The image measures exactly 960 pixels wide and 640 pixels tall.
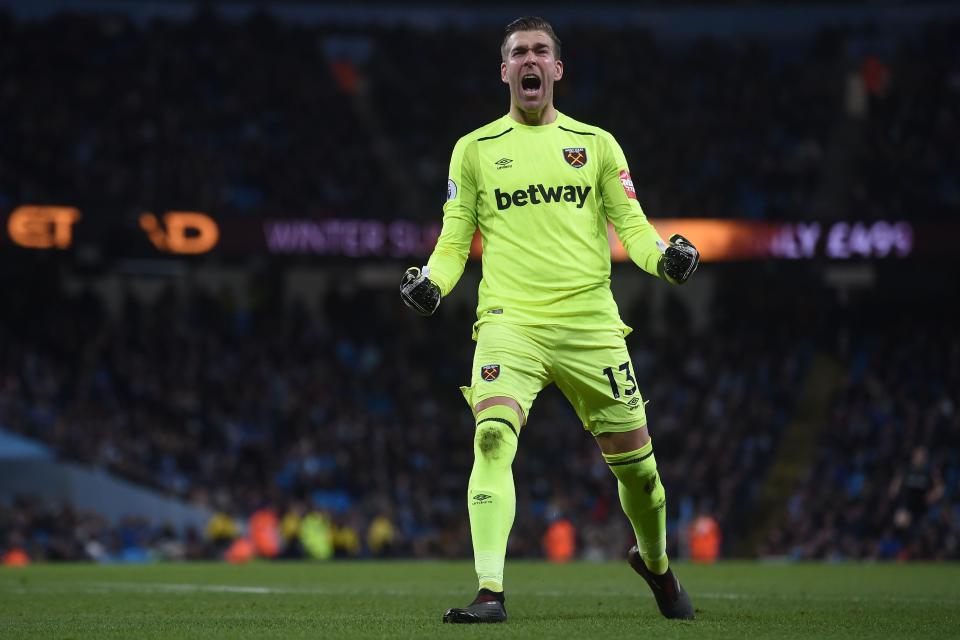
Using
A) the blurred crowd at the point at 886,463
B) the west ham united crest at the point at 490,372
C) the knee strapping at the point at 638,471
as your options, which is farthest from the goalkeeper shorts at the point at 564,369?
the blurred crowd at the point at 886,463

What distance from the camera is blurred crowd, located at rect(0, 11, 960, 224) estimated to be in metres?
28.2

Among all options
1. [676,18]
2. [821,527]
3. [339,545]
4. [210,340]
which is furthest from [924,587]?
[676,18]

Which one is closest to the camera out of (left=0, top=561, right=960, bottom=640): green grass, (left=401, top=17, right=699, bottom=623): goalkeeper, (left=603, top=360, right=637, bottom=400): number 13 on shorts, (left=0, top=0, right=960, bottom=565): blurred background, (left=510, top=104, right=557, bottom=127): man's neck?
(left=0, top=561, right=960, bottom=640): green grass

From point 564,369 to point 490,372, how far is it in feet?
1.16

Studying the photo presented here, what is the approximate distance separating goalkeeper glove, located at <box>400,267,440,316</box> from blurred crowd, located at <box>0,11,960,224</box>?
69.5ft

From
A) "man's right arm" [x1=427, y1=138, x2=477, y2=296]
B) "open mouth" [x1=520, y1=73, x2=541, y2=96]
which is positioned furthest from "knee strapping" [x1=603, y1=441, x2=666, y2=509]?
"open mouth" [x1=520, y1=73, x2=541, y2=96]

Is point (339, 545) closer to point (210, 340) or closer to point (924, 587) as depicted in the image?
point (210, 340)

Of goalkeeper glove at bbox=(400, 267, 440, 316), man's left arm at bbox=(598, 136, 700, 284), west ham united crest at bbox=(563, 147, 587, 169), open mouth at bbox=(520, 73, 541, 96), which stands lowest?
goalkeeper glove at bbox=(400, 267, 440, 316)

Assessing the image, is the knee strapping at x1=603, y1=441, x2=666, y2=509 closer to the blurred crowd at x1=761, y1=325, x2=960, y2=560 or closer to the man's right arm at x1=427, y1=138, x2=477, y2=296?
the man's right arm at x1=427, y1=138, x2=477, y2=296

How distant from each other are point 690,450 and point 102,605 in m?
19.9

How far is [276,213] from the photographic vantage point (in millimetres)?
27734

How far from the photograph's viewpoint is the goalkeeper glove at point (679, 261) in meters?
6.21

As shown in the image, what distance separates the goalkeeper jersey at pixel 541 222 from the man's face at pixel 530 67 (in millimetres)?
146

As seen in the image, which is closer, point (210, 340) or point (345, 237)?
point (345, 237)
